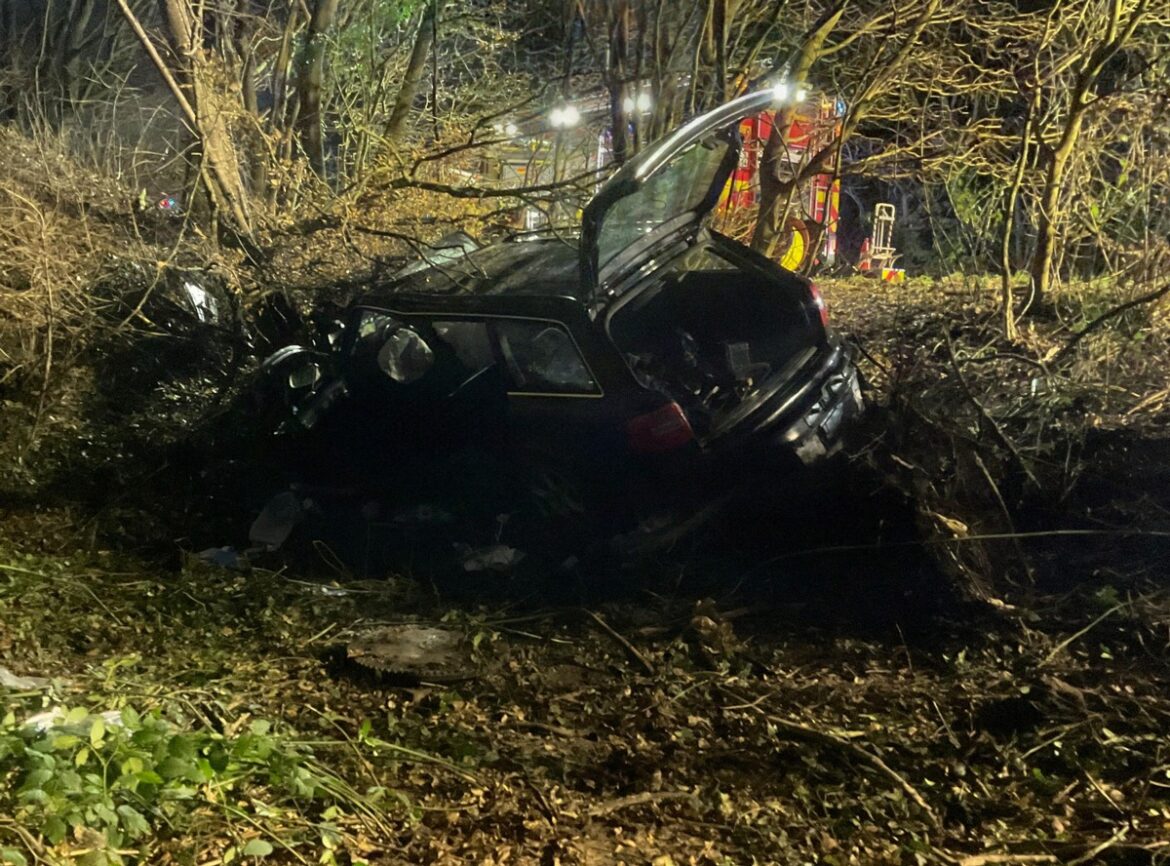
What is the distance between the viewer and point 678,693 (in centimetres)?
390

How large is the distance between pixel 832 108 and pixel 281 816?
7.55 m

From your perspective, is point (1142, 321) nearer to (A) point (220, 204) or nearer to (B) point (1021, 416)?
(B) point (1021, 416)

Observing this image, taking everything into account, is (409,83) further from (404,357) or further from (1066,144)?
(1066,144)

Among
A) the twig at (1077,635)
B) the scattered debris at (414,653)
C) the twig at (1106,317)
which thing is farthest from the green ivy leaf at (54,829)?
the twig at (1106,317)

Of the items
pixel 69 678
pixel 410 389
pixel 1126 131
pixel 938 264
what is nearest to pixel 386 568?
pixel 410 389

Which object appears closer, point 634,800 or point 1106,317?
point 634,800

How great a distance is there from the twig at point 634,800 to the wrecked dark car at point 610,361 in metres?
1.69

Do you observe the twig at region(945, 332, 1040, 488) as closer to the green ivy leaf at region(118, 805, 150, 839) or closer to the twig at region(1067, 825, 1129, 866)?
the twig at region(1067, 825, 1129, 866)

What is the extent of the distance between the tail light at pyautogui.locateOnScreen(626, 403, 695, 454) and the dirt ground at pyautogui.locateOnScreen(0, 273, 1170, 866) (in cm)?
53

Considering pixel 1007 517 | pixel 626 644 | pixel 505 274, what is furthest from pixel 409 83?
pixel 1007 517

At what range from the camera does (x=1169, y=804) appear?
3125 mm

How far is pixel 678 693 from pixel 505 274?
2420 millimetres

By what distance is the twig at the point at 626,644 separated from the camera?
4.11 metres

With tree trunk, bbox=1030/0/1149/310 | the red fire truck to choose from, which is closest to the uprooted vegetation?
tree trunk, bbox=1030/0/1149/310
